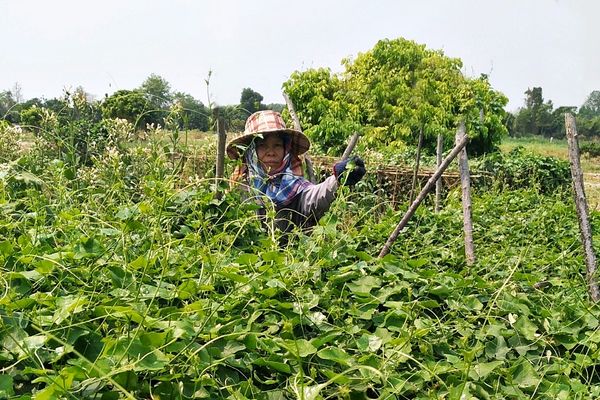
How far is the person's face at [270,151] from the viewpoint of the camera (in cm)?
340

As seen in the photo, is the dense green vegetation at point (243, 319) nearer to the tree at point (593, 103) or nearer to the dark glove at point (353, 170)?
the dark glove at point (353, 170)

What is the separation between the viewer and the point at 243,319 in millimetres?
1532

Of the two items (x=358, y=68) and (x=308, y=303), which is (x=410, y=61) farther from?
(x=308, y=303)

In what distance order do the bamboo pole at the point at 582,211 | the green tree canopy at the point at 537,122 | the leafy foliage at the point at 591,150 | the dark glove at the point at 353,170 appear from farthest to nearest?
1. the green tree canopy at the point at 537,122
2. the leafy foliage at the point at 591,150
3. the dark glove at the point at 353,170
4. the bamboo pole at the point at 582,211

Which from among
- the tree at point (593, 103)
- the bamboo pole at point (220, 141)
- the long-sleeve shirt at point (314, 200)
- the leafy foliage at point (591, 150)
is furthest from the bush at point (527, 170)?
the tree at point (593, 103)

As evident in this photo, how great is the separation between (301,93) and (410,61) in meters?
5.71

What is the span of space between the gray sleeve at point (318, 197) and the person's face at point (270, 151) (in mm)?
301

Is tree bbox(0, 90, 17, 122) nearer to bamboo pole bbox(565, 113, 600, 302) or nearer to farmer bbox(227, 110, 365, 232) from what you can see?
farmer bbox(227, 110, 365, 232)

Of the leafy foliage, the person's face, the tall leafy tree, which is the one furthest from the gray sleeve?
the tall leafy tree

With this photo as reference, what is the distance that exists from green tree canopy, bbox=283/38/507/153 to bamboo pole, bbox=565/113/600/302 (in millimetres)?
754

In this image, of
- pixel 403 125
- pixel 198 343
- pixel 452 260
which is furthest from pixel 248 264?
pixel 403 125

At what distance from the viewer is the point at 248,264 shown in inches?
72.9

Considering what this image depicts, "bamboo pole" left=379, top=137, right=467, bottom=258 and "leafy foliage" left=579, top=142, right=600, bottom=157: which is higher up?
"bamboo pole" left=379, top=137, right=467, bottom=258

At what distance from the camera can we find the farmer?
3.07m
